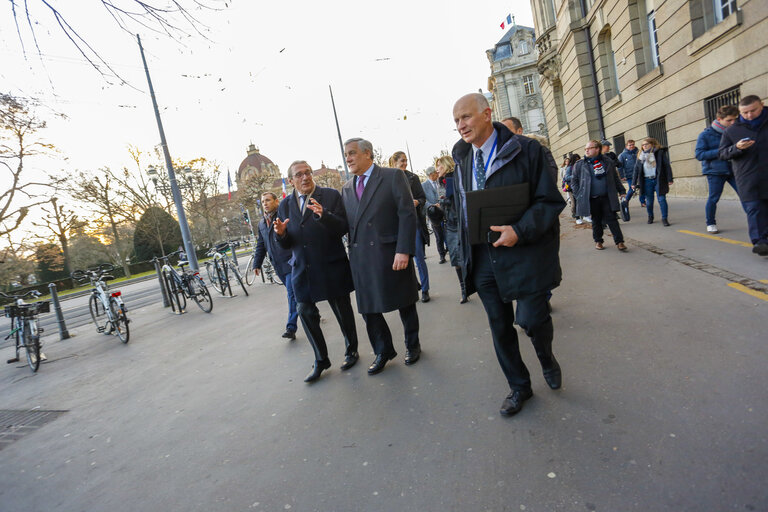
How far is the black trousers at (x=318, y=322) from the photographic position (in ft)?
13.6

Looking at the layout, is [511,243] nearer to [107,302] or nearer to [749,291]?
[749,291]

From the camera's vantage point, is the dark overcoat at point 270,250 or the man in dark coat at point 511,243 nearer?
the man in dark coat at point 511,243

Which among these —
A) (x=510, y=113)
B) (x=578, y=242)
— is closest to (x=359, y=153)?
(x=578, y=242)

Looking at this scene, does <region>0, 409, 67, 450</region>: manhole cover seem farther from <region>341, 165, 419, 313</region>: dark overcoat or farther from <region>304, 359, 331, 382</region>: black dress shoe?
<region>341, 165, 419, 313</region>: dark overcoat

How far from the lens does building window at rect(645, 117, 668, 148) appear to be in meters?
12.8

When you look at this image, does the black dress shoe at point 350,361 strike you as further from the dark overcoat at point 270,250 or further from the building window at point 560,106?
the building window at point 560,106

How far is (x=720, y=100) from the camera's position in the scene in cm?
979

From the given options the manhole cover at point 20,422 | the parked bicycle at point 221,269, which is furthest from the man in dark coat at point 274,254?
the parked bicycle at point 221,269

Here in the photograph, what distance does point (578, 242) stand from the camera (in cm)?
898

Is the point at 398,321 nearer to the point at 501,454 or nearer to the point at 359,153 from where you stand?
the point at 359,153

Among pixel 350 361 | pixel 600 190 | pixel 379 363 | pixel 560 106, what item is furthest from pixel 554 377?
pixel 560 106

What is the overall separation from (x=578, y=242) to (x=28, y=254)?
40577mm

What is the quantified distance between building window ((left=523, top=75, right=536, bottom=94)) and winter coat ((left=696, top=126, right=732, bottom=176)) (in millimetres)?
53642

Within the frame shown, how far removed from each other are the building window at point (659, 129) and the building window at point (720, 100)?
2.40m
